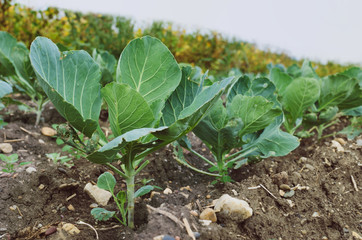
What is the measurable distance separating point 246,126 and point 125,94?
817 mm

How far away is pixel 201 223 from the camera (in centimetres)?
158

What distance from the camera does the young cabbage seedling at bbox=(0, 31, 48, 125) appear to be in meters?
2.62

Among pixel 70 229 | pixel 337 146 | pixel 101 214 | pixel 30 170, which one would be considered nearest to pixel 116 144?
pixel 101 214

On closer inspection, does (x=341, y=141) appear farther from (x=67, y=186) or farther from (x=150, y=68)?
(x=67, y=186)

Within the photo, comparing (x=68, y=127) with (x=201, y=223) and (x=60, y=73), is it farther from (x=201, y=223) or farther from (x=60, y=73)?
(x=201, y=223)

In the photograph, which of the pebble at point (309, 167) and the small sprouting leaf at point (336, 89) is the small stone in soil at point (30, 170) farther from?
the small sprouting leaf at point (336, 89)

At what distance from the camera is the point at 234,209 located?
1.69m

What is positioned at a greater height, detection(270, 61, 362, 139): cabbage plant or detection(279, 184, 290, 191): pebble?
detection(270, 61, 362, 139): cabbage plant

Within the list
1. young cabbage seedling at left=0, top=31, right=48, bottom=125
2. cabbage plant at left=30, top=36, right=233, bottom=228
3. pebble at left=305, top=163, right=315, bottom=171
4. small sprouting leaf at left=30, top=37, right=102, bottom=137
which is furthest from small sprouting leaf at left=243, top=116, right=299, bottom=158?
young cabbage seedling at left=0, top=31, right=48, bottom=125

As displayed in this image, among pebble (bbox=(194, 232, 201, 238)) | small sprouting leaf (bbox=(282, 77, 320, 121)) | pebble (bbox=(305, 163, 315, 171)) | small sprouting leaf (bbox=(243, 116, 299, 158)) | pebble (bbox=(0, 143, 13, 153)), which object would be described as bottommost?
pebble (bbox=(0, 143, 13, 153))

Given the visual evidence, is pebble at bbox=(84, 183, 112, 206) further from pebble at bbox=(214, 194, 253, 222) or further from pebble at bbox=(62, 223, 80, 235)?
pebble at bbox=(214, 194, 253, 222)

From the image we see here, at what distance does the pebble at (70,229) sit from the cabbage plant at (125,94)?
0.44 ft

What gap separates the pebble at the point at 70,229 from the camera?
1571 millimetres

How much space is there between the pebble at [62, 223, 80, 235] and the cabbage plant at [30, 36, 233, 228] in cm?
14
